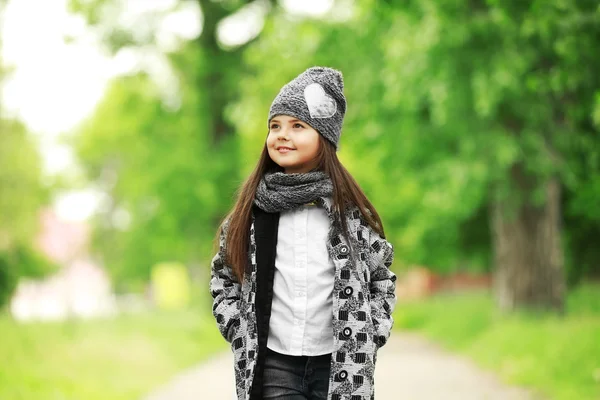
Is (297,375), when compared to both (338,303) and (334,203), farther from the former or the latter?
(334,203)

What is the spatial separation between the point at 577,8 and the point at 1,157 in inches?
796

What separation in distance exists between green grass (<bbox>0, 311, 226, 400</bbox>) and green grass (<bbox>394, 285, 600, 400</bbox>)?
404cm

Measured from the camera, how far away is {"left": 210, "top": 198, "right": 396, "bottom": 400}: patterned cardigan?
364cm

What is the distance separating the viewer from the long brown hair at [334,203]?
3.80 meters

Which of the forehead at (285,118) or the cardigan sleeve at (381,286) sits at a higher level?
the forehead at (285,118)

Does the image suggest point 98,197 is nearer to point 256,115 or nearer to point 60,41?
point 60,41

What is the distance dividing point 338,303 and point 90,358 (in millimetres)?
8208

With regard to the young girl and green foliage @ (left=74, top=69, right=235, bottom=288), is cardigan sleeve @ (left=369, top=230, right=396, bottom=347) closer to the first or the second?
the young girl

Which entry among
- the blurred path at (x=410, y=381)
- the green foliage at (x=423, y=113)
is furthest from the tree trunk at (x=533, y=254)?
the blurred path at (x=410, y=381)

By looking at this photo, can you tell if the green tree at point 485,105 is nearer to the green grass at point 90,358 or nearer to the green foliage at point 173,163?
the green grass at point 90,358

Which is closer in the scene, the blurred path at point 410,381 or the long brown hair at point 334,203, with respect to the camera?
the long brown hair at point 334,203

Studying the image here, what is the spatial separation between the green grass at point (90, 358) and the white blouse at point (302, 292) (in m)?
5.26

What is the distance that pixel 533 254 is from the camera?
46.2 feet

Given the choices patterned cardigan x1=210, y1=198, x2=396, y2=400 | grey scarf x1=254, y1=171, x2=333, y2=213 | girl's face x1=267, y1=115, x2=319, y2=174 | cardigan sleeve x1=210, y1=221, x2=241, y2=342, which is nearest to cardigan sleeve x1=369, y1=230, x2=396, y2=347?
patterned cardigan x1=210, y1=198, x2=396, y2=400
